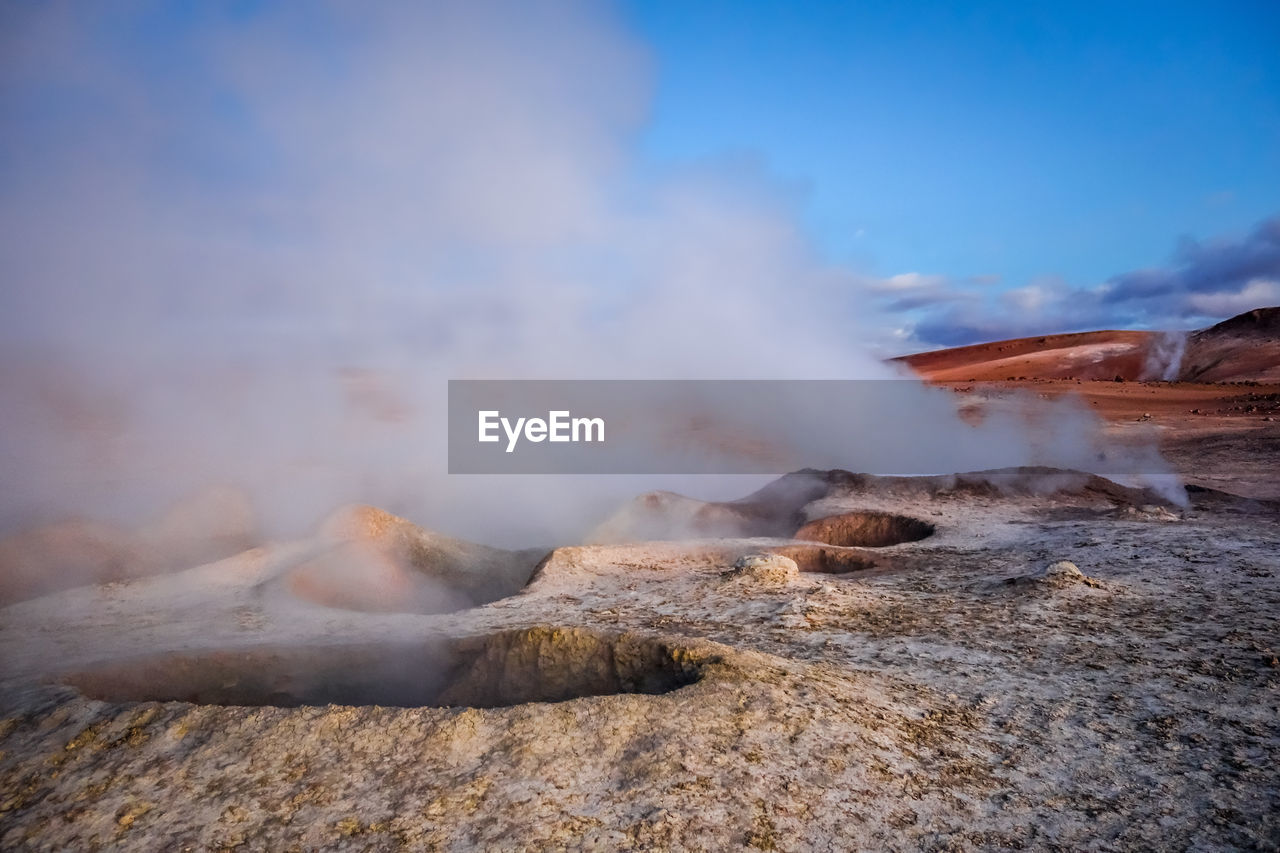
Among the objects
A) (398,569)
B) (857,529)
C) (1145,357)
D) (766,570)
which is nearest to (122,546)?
(398,569)

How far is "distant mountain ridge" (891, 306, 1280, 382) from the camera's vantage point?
31141mm

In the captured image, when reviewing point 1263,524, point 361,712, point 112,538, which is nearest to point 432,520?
point 112,538

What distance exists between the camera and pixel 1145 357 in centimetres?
3853

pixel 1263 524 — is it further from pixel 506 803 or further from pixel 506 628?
pixel 506 803

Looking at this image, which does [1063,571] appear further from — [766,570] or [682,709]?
[682,709]

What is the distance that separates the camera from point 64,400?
12.2 meters

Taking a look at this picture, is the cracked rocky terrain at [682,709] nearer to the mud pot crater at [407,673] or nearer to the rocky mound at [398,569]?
the mud pot crater at [407,673]

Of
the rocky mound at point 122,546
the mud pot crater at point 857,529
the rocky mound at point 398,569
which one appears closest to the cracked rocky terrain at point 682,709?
the rocky mound at point 398,569

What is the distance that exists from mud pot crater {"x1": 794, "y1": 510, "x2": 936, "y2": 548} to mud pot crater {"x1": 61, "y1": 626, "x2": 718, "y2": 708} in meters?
4.64

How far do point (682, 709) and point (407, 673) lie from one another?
2.22m

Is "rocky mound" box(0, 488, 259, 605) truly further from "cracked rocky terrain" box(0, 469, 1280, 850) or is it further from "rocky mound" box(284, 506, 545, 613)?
"rocky mound" box(284, 506, 545, 613)

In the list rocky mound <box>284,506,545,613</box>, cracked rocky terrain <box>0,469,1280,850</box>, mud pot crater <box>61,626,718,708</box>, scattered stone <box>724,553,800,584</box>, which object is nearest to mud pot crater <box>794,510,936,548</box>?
cracked rocky terrain <box>0,469,1280,850</box>

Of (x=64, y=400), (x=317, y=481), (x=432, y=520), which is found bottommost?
(x=432, y=520)

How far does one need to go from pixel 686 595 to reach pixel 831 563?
6.59 feet
